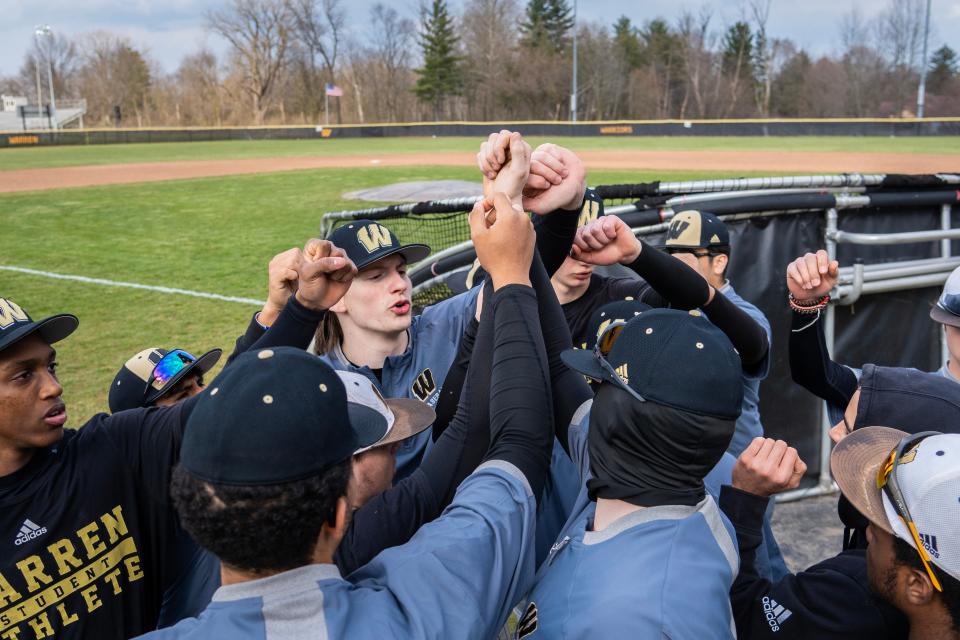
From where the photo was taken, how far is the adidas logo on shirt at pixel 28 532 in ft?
6.75

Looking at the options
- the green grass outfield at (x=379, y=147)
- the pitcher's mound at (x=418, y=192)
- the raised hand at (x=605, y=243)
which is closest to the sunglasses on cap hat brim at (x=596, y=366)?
the raised hand at (x=605, y=243)

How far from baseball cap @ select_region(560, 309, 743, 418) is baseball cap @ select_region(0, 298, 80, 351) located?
1599 millimetres

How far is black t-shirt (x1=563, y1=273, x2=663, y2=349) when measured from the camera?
3.96m

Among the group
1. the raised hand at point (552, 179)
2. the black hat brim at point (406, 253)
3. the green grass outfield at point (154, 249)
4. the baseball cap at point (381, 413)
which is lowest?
the green grass outfield at point (154, 249)

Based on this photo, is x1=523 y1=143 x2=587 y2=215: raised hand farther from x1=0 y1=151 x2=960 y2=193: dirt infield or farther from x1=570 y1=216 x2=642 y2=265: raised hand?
x1=0 y1=151 x2=960 y2=193: dirt infield

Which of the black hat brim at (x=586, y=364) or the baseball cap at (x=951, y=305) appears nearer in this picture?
the black hat brim at (x=586, y=364)

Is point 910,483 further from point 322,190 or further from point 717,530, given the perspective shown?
point 322,190

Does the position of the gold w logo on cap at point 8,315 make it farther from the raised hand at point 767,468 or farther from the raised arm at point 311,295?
the raised hand at point 767,468

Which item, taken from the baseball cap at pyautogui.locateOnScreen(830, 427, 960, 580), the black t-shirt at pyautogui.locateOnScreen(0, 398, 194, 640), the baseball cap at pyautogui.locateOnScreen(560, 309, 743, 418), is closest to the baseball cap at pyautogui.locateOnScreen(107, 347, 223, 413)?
the black t-shirt at pyautogui.locateOnScreen(0, 398, 194, 640)

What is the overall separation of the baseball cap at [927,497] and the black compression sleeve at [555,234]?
1058mm

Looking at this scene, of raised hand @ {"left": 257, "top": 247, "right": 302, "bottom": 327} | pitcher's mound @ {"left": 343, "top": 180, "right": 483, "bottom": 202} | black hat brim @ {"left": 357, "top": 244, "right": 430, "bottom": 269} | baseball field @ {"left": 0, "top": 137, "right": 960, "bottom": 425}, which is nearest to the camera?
raised hand @ {"left": 257, "top": 247, "right": 302, "bottom": 327}

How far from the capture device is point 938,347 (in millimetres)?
5719

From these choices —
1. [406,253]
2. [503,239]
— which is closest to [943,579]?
[503,239]

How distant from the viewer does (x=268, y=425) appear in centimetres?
146
